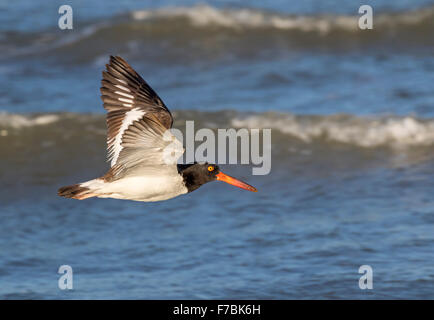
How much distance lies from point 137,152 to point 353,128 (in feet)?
19.5

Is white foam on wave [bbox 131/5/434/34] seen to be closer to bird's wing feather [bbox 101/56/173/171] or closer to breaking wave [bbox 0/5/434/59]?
breaking wave [bbox 0/5/434/59]

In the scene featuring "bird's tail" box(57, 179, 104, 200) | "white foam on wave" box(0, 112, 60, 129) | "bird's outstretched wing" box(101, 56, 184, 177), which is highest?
"white foam on wave" box(0, 112, 60, 129)

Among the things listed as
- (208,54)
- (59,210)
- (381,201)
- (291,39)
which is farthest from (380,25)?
(59,210)

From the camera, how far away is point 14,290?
7824mm

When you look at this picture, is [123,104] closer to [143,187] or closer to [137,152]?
[137,152]

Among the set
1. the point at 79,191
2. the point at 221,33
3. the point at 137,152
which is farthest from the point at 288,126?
the point at 79,191

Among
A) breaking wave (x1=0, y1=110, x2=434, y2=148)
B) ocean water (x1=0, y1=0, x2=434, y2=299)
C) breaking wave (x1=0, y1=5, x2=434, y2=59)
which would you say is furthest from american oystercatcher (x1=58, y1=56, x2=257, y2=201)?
breaking wave (x1=0, y1=5, x2=434, y2=59)

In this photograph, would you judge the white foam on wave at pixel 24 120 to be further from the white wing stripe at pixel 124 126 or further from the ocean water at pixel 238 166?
the white wing stripe at pixel 124 126

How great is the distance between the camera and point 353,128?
11.7 m

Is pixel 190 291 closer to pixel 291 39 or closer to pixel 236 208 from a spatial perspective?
pixel 236 208

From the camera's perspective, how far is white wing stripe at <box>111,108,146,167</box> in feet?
21.5

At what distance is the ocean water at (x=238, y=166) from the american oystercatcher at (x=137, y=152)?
158 cm

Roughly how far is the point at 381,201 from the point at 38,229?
422 cm

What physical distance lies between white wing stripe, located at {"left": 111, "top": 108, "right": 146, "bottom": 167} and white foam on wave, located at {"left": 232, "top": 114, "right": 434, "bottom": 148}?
537 cm
